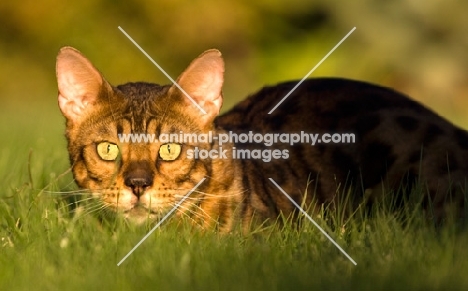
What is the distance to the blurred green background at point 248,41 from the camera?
11594 millimetres

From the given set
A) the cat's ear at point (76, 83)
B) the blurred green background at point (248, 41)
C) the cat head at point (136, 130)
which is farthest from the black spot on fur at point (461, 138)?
the blurred green background at point (248, 41)

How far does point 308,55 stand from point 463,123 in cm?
351

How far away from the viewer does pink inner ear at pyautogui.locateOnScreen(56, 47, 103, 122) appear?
4.55m

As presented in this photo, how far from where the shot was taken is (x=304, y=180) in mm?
5195

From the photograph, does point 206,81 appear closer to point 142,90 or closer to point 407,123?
point 142,90

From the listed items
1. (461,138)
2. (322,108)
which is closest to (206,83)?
(322,108)

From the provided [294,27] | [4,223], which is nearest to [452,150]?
[4,223]

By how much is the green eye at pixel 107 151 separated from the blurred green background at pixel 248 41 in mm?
6301

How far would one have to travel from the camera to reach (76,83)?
4.64 meters

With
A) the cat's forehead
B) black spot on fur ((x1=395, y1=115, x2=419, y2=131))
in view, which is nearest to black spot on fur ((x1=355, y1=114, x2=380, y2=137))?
black spot on fur ((x1=395, y1=115, x2=419, y2=131))

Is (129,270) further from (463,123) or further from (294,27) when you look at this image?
(294,27)

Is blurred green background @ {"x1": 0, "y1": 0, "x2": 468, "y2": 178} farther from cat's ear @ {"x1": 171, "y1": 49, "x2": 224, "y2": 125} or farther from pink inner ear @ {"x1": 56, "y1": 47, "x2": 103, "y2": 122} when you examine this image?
cat's ear @ {"x1": 171, "y1": 49, "x2": 224, "y2": 125}

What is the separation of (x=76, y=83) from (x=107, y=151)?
1.27 feet

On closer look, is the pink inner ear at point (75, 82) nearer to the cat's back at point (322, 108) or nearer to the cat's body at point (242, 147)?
the cat's body at point (242, 147)
